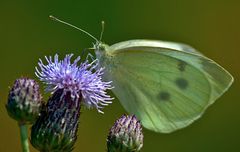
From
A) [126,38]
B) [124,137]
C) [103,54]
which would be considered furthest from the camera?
[126,38]

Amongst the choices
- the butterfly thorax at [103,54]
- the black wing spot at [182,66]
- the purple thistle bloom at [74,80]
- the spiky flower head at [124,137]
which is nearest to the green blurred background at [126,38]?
the black wing spot at [182,66]

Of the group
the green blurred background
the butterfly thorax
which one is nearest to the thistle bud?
the butterfly thorax

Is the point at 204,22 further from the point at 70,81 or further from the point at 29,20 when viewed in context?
the point at 70,81

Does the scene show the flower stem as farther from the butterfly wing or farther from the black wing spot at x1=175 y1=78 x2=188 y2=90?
the black wing spot at x1=175 y1=78 x2=188 y2=90

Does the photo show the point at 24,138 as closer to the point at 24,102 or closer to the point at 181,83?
the point at 24,102

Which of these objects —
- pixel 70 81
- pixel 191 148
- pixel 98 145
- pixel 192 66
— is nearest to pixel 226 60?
pixel 191 148

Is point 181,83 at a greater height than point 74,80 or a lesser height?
lesser

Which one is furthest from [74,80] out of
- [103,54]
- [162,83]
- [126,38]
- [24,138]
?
[126,38]

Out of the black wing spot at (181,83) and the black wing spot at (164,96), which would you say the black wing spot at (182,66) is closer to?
the black wing spot at (181,83)
